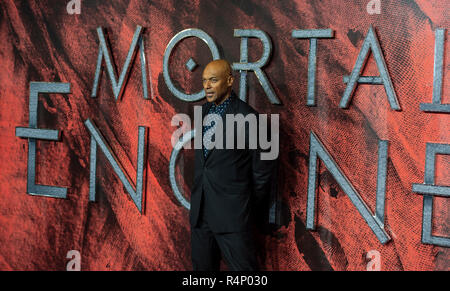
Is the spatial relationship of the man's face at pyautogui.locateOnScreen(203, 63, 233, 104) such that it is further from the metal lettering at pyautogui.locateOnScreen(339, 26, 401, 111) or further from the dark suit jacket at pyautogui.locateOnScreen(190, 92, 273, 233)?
the metal lettering at pyautogui.locateOnScreen(339, 26, 401, 111)

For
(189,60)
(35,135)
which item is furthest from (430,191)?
(35,135)

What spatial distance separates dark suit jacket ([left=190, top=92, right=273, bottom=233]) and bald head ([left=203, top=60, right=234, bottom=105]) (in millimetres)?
100

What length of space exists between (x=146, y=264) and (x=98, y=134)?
1062mm

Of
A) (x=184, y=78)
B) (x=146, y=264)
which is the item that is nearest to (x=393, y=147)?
(x=184, y=78)

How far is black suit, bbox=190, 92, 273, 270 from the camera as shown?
2982 mm

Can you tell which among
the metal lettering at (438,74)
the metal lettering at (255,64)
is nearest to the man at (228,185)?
the metal lettering at (255,64)

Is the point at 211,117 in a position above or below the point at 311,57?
below

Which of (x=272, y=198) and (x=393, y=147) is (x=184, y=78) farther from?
(x=393, y=147)

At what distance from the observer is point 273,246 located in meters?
3.42

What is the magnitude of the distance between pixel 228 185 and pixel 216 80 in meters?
0.63

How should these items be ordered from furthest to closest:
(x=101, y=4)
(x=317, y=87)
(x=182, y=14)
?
(x=101, y=4) → (x=182, y=14) → (x=317, y=87)

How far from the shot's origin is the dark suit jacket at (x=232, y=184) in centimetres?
298

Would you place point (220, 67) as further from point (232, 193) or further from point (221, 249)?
point (221, 249)

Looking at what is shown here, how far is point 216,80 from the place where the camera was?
9.82ft
